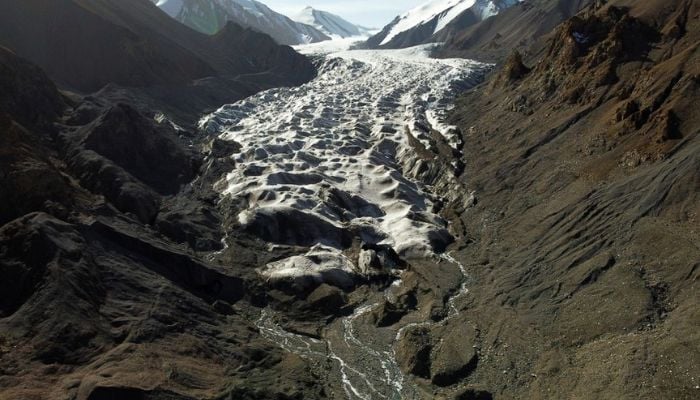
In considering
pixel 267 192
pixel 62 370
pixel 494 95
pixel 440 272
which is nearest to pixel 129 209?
pixel 267 192

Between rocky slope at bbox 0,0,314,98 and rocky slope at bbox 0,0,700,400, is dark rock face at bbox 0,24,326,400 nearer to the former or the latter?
rocky slope at bbox 0,0,700,400

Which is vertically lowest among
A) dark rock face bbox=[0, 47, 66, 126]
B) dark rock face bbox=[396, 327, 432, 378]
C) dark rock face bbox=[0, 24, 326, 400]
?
dark rock face bbox=[396, 327, 432, 378]

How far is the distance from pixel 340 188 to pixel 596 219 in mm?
37210

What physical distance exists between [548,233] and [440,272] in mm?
10954

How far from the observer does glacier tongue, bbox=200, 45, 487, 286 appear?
66000 millimetres

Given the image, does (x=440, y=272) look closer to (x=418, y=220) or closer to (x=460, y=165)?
(x=418, y=220)

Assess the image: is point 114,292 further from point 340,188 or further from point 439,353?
point 340,188

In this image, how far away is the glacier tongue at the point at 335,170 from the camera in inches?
2598

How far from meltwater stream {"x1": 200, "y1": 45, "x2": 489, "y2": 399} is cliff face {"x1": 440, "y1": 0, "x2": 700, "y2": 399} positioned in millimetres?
6338

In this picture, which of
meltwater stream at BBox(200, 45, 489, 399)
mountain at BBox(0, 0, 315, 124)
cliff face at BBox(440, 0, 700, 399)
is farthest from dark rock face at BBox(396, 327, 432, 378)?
mountain at BBox(0, 0, 315, 124)

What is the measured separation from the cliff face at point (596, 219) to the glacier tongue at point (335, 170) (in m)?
9.36

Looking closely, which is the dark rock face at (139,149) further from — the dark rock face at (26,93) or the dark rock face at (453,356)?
the dark rock face at (453,356)

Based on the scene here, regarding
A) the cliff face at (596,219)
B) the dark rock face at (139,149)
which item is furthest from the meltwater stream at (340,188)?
the dark rock face at (139,149)

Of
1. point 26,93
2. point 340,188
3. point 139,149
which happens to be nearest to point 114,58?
point 26,93
